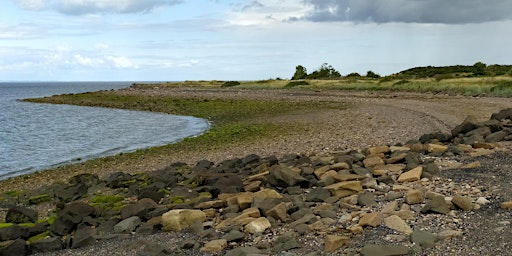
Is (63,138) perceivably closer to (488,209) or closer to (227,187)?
(227,187)

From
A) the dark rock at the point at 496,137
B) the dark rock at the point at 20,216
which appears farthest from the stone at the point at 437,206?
the dark rock at the point at 20,216

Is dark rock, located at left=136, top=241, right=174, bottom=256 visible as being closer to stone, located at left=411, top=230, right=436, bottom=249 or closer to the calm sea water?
stone, located at left=411, top=230, right=436, bottom=249

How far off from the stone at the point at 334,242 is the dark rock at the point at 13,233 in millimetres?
6829

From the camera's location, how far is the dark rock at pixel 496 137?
17.3 meters

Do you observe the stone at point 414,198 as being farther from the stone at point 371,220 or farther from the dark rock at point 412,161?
the dark rock at point 412,161

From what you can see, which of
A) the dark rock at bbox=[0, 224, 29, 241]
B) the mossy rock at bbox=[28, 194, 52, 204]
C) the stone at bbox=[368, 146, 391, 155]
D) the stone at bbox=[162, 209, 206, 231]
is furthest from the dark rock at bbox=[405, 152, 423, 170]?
the mossy rock at bbox=[28, 194, 52, 204]

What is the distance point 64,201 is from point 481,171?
36.9 ft

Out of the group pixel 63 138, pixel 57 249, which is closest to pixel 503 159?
pixel 57 249

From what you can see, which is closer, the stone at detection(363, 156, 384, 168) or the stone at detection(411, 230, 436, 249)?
the stone at detection(411, 230, 436, 249)

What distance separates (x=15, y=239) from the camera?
36.1ft

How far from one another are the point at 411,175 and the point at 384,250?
499 centimetres

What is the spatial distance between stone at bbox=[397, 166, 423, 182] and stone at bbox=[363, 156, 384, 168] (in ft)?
5.68

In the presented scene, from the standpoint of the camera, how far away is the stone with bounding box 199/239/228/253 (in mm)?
8758

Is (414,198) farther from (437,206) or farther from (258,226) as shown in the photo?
(258,226)
